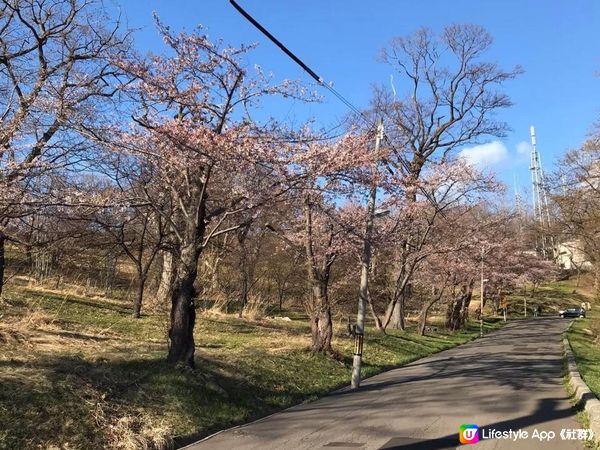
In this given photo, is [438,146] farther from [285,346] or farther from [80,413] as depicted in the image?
[80,413]

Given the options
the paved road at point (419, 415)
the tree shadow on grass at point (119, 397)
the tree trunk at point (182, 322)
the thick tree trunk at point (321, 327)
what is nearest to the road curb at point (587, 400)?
the paved road at point (419, 415)

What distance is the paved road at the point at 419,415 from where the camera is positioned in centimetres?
766

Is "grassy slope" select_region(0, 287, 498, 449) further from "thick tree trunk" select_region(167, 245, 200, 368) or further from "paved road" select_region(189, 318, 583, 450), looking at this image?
"paved road" select_region(189, 318, 583, 450)

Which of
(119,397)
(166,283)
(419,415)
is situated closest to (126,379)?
(119,397)

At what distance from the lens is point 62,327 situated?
14.5 metres

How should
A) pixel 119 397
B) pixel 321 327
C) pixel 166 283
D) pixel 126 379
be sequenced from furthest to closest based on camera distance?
pixel 166 283
pixel 321 327
pixel 126 379
pixel 119 397

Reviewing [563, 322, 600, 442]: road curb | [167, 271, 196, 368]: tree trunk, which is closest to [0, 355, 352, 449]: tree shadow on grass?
[167, 271, 196, 368]: tree trunk

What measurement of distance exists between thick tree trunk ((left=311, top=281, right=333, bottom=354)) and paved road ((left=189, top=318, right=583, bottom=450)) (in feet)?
6.44

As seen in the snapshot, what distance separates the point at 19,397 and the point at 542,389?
10.7m

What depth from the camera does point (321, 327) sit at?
16750 millimetres

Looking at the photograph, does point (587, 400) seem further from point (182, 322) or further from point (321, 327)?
Result: point (321, 327)

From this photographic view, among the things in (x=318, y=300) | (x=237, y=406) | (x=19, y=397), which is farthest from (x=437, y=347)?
(x=19, y=397)

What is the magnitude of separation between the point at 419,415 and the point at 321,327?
24.2 ft

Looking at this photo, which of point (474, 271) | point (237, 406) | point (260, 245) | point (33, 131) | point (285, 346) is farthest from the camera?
point (474, 271)
